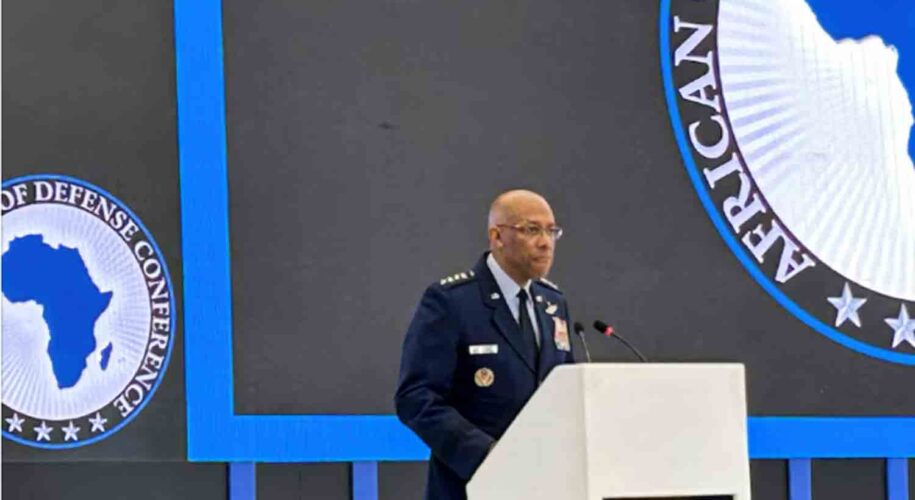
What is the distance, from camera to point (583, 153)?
4.38 meters

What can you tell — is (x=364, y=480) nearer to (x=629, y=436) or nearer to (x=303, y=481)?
(x=303, y=481)

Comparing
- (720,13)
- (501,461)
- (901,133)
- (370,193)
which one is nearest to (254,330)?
(370,193)

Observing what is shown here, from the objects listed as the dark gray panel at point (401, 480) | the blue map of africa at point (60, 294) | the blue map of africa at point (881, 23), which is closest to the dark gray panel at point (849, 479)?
the blue map of africa at point (881, 23)

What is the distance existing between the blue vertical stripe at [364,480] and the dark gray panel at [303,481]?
2cm

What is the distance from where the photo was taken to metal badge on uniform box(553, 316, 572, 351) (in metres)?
3.27

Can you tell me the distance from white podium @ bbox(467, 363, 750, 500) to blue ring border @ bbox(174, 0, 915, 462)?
4.40 ft

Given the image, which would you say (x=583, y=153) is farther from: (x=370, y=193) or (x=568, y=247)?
(x=370, y=193)

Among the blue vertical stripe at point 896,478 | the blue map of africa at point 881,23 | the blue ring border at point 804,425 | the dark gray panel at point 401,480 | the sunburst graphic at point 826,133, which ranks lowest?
the blue vertical stripe at point 896,478

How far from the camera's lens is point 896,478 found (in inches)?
183

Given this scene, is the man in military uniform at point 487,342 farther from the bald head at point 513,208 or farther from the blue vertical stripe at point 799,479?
the blue vertical stripe at point 799,479

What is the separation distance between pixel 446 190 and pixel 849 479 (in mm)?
1584

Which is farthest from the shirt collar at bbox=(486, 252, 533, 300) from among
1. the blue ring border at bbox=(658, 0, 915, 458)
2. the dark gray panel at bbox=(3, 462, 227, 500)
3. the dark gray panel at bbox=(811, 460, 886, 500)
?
the dark gray panel at bbox=(811, 460, 886, 500)

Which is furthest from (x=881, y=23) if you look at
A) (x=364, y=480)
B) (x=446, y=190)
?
(x=364, y=480)

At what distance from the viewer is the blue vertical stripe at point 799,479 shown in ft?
14.9
